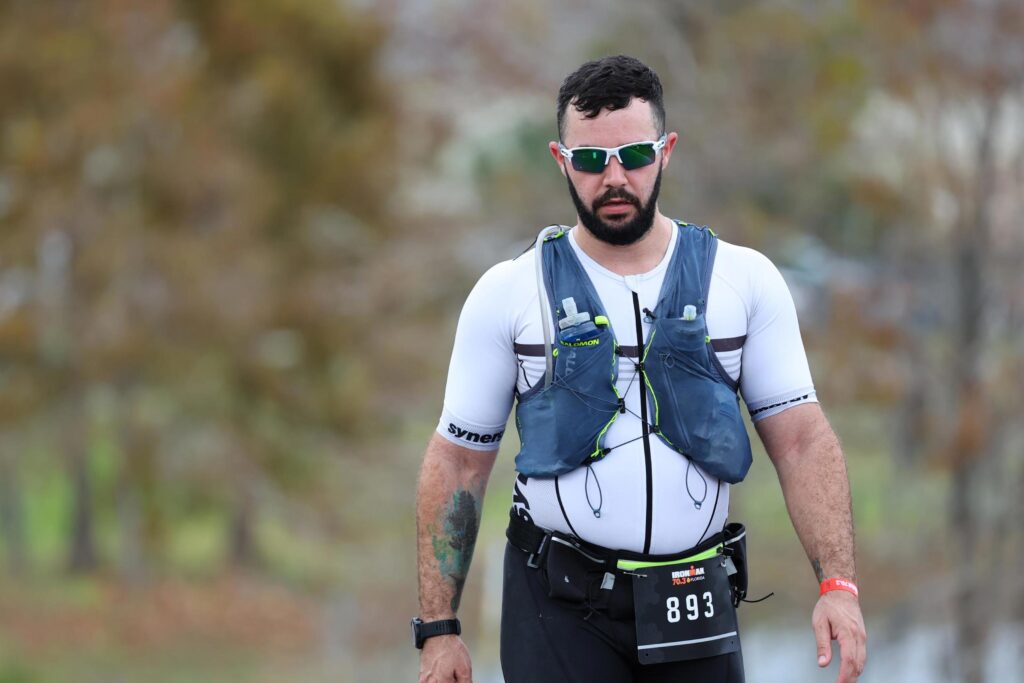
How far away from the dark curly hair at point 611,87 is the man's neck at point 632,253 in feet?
0.80

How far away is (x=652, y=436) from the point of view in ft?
11.1

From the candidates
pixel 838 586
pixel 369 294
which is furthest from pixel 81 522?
pixel 838 586

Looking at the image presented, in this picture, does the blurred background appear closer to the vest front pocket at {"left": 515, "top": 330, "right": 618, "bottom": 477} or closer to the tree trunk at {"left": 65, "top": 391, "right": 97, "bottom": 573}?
the tree trunk at {"left": 65, "top": 391, "right": 97, "bottom": 573}

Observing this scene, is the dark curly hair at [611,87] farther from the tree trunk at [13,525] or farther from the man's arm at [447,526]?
the tree trunk at [13,525]

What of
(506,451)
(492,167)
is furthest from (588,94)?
(492,167)

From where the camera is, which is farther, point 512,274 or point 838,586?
point 512,274

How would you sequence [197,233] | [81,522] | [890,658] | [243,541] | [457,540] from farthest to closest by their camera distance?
1. [243,541]
2. [81,522]
3. [197,233]
4. [890,658]
5. [457,540]

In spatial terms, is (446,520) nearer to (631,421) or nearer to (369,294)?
(631,421)

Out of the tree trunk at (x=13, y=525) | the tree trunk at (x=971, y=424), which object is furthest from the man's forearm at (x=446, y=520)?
the tree trunk at (x=13, y=525)

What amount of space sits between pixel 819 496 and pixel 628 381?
51 centimetres

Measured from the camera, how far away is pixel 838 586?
333cm

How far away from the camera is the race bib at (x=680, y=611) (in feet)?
11.0

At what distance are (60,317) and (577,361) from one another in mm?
23932

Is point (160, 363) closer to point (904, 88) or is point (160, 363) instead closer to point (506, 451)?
point (506, 451)
